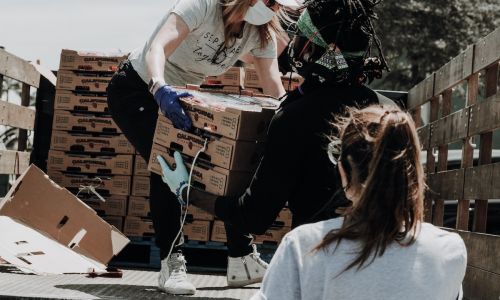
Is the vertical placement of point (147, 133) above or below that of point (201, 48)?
below

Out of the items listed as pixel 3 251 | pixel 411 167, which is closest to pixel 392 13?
pixel 3 251

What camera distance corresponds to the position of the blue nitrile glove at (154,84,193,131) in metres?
4.27

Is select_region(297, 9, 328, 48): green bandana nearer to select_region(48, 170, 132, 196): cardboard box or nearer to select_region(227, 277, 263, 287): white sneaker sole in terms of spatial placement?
select_region(227, 277, 263, 287): white sneaker sole

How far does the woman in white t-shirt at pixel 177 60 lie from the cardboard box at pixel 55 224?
753 mm

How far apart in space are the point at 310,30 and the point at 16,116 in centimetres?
353

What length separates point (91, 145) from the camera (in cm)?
713

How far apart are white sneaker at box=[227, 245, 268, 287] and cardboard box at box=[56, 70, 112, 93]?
2.49m

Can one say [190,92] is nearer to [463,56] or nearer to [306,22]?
[306,22]

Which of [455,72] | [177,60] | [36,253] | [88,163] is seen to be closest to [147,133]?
[177,60]

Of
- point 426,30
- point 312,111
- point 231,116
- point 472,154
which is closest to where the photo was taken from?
point 312,111

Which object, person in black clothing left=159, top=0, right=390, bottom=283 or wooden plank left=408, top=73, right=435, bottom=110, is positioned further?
wooden plank left=408, top=73, right=435, bottom=110

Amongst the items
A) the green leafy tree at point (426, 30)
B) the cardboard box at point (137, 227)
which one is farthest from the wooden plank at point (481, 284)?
the green leafy tree at point (426, 30)

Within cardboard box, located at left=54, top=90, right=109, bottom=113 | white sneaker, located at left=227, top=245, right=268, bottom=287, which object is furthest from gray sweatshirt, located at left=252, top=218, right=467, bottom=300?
cardboard box, located at left=54, top=90, right=109, bottom=113

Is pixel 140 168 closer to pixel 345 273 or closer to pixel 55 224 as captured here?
pixel 55 224
